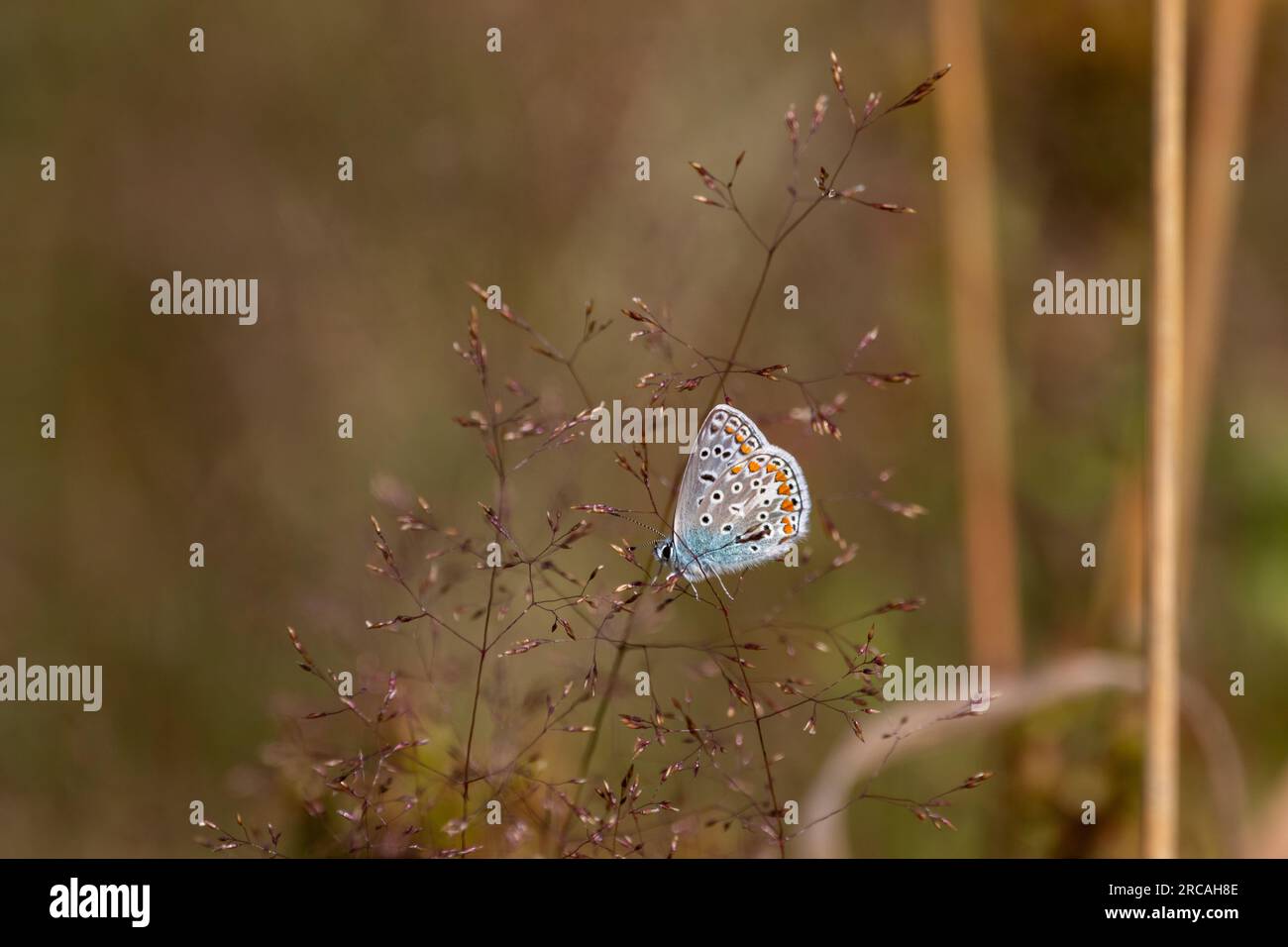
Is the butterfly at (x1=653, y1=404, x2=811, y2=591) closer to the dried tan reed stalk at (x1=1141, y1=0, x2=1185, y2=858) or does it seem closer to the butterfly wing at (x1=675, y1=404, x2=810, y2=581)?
the butterfly wing at (x1=675, y1=404, x2=810, y2=581)

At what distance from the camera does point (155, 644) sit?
3.60m

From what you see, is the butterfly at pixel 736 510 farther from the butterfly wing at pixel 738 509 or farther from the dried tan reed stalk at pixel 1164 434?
the dried tan reed stalk at pixel 1164 434

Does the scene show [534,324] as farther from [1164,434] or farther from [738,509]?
[1164,434]

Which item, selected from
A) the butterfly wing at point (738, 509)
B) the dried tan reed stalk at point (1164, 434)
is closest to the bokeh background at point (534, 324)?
the butterfly wing at point (738, 509)

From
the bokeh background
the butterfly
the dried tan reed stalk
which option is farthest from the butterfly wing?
the bokeh background

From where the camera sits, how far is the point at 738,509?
2303 millimetres

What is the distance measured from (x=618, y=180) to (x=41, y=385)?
89.7 inches

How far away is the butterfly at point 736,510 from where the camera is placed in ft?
7.34

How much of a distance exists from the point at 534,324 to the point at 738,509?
1723 millimetres

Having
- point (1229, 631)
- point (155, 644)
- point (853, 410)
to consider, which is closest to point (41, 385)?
point (155, 644)

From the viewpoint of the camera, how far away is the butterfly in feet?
7.34

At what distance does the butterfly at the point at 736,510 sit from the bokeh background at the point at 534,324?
1.05 meters
